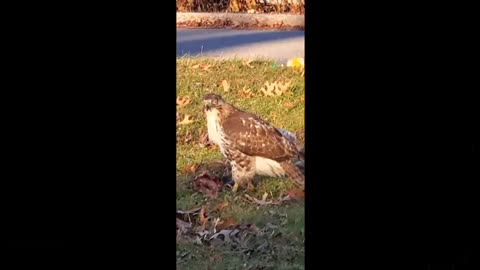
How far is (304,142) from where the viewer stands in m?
4.62

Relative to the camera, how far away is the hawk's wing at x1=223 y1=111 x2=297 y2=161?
4.59 metres

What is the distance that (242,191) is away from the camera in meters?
4.59

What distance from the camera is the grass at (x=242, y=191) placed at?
14.9ft

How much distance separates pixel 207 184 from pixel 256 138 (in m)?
0.35

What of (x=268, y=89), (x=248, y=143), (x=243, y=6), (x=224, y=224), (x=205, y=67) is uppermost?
(x=243, y=6)

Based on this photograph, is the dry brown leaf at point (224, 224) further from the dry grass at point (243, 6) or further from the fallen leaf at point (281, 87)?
the dry grass at point (243, 6)

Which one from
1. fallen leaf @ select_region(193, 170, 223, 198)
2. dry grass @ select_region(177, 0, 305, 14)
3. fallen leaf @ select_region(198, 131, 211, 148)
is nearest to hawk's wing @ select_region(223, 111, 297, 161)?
fallen leaf @ select_region(198, 131, 211, 148)

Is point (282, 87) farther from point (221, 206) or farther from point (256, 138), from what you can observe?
point (221, 206)

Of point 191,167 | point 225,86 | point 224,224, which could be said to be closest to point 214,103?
point 225,86

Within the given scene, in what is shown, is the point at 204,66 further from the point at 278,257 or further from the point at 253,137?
the point at 278,257

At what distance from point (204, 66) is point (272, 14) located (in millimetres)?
449

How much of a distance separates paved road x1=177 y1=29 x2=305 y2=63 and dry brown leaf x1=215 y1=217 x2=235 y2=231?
840 millimetres

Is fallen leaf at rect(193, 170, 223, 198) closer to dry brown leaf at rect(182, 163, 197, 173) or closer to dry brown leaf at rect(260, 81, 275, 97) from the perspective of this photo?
dry brown leaf at rect(182, 163, 197, 173)

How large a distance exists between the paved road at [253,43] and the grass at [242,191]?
0.05 m
